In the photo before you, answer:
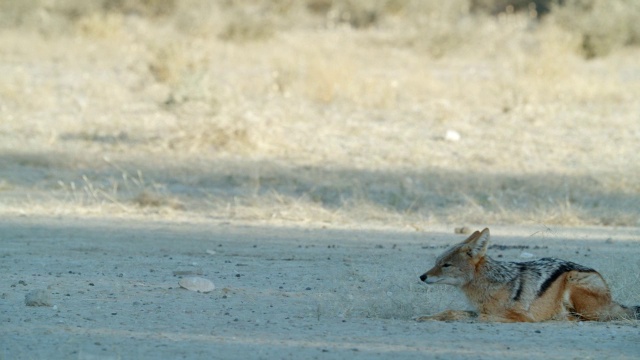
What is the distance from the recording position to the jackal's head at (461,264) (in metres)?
7.07

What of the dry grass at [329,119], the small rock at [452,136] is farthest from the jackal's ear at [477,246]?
the small rock at [452,136]

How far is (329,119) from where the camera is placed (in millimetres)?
18672

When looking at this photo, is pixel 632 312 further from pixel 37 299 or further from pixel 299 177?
pixel 299 177

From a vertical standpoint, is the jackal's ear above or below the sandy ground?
above

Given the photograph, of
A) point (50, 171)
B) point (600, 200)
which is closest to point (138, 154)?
point (50, 171)

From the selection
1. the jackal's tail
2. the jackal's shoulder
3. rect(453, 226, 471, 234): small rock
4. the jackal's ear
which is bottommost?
rect(453, 226, 471, 234): small rock

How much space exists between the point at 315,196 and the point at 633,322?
7.20 meters

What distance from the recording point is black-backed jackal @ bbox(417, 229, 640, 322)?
699 cm

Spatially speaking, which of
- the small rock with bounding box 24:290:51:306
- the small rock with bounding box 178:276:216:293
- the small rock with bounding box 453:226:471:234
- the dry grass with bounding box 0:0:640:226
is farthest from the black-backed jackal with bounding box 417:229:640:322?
the dry grass with bounding box 0:0:640:226

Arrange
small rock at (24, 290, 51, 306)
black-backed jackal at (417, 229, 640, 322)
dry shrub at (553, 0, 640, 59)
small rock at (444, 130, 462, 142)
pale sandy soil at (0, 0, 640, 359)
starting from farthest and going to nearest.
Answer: dry shrub at (553, 0, 640, 59)
small rock at (444, 130, 462, 142)
small rock at (24, 290, 51, 306)
black-backed jackal at (417, 229, 640, 322)
pale sandy soil at (0, 0, 640, 359)

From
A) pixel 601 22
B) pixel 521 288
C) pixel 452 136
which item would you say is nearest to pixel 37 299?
pixel 521 288

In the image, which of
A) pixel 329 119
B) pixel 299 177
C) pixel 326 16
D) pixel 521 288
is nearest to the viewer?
pixel 521 288

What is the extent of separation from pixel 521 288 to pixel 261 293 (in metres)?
2.07

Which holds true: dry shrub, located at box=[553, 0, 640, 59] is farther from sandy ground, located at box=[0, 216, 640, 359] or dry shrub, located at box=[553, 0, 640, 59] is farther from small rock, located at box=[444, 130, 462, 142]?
sandy ground, located at box=[0, 216, 640, 359]
